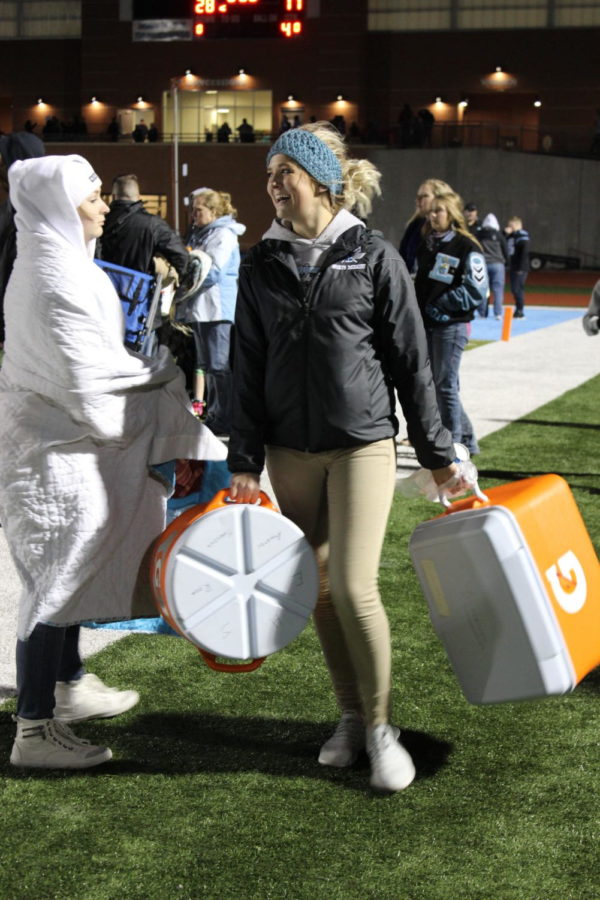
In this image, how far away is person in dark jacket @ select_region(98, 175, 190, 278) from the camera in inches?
311

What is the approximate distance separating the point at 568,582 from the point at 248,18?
4869 cm

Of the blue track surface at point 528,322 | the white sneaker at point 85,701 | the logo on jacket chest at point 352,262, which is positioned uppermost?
the logo on jacket chest at point 352,262

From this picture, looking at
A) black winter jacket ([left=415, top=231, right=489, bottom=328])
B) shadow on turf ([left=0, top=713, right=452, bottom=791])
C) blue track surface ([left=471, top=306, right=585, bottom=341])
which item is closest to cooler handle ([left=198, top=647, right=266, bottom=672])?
shadow on turf ([left=0, top=713, right=452, bottom=791])

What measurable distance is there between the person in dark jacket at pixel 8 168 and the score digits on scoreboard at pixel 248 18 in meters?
45.2

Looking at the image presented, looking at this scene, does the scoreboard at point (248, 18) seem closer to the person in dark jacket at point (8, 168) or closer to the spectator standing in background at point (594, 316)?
the spectator standing in background at point (594, 316)

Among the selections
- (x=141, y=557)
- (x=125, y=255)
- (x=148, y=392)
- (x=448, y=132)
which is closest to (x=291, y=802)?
(x=141, y=557)

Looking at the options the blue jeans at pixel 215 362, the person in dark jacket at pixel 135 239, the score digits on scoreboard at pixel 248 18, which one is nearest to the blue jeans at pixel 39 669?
the person in dark jacket at pixel 135 239

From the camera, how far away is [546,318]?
77.1 feet

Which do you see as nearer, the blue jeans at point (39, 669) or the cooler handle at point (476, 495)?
the cooler handle at point (476, 495)

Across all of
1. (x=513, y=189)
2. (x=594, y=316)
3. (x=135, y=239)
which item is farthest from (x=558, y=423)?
(x=513, y=189)

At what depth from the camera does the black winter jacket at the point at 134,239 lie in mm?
7891

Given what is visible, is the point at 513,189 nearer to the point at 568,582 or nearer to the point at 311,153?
the point at 311,153

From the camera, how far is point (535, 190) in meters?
45.9

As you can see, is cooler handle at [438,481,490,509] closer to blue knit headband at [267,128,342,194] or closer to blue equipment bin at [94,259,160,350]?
blue knit headband at [267,128,342,194]
